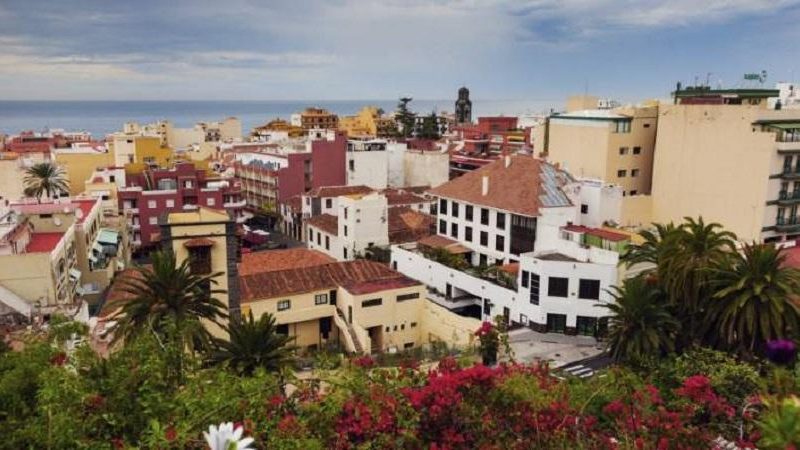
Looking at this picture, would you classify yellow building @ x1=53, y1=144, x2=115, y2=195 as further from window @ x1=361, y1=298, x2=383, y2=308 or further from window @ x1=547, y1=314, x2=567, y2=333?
window @ x1=547, y1=314, x2=567, y2=333

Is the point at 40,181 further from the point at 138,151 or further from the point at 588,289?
the point at 588,289

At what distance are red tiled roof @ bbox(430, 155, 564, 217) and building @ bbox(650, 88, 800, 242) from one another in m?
11.2

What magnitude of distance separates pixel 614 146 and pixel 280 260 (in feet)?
87.9

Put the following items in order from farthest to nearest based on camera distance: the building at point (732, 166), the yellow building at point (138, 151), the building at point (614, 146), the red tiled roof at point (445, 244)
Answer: the yellow building at point (138, 151) → the building at point (614, 146) → the red tiled roof at point (445, 244) → the building at point (732, 166)

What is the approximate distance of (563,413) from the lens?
464 inches

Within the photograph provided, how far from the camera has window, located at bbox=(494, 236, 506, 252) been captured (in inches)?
1672

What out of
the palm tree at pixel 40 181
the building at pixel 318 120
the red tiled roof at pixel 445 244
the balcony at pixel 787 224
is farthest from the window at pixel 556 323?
the building at pixel 318 120

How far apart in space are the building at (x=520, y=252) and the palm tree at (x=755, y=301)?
27.1 feet

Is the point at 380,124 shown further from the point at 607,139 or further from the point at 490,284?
the point at 490,284

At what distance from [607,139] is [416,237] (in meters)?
16.6

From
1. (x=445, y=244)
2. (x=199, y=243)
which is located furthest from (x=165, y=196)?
(x=199, y=243)

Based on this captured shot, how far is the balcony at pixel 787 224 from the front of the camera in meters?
42.8

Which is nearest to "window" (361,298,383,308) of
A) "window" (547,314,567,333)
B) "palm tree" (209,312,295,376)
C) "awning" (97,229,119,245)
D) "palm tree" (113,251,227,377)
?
"window" (547,314,567,333)

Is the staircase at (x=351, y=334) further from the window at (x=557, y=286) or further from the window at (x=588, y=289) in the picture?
the window at (x=588, y=289)
